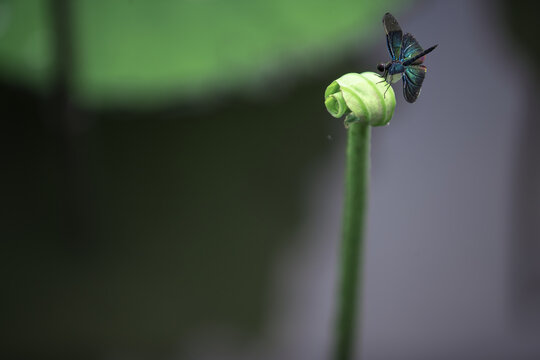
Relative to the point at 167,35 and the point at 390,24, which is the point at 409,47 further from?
the point at 167,35

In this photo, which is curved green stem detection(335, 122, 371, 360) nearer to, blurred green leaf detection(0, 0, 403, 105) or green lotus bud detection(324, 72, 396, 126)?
green lotus bud detection(324, 72, 396, 126)

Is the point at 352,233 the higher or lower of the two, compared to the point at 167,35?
lower

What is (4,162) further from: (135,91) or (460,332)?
(460,332)

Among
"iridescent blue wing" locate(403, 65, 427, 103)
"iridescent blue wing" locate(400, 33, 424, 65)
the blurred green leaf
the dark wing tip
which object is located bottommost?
"iridescent blue wing" locate(403, 65, 427, 103)

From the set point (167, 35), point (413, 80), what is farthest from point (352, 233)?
point (167, 35)

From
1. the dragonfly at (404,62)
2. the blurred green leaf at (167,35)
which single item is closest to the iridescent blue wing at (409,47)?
the dragonfly at (404,62)

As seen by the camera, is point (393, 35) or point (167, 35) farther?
point (167, 35)

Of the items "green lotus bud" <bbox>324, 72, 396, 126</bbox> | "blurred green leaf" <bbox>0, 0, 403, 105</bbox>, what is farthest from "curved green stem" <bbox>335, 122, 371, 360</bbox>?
"blurred green leaf" <bbox>0, 0, 403, 105</bbox>
